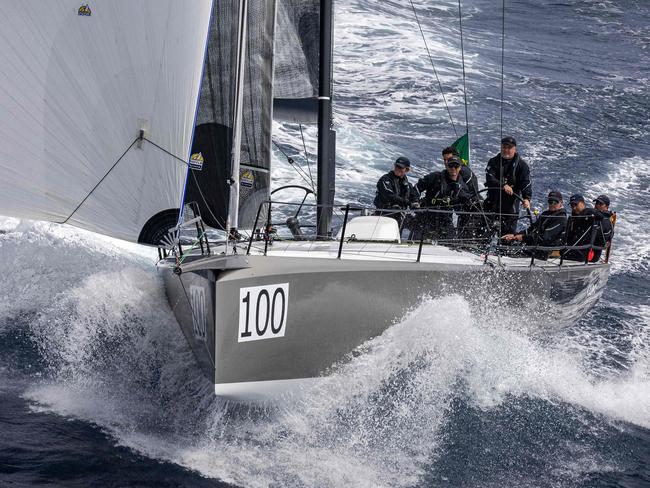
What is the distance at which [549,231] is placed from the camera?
27.9 ft

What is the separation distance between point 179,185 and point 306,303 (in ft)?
4.36

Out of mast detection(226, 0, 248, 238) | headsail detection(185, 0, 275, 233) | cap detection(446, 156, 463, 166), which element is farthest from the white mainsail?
cap detection(446, 156, 463, 166)

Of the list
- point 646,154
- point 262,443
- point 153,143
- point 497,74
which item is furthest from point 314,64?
point 497,74

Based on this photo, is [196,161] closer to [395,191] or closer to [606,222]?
[395,191]

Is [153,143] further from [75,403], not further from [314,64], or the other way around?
[314,64]

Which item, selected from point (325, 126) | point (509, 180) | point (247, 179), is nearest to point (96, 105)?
Answer: point (247, 179)

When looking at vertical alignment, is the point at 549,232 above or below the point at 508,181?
below

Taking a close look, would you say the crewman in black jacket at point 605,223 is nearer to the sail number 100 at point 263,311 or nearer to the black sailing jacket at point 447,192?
the black sailing jacket at point 447,192

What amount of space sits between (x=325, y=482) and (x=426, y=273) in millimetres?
1883

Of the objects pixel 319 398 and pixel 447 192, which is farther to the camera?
pixel 447 192

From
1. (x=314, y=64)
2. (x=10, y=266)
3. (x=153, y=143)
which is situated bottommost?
(x=10, y=266)

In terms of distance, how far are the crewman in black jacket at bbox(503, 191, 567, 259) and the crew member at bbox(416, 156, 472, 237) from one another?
596 mm

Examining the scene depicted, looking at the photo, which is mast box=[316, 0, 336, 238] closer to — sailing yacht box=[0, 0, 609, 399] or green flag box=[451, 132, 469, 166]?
sailing yacht box=[0, 0, 609, 399]

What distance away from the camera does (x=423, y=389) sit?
655 cm
